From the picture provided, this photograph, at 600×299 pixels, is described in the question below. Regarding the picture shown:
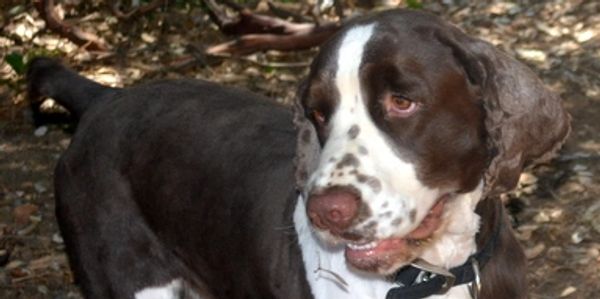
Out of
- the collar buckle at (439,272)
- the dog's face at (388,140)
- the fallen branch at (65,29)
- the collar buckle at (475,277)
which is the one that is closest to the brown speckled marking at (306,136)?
the dog's face at (388,140)

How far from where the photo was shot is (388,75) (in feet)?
13.5

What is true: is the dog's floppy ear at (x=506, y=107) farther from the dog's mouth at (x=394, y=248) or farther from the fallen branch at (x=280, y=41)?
the fallen branch at (x=280, y=41)

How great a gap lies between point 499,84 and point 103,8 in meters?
5.30

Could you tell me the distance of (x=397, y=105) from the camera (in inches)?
162

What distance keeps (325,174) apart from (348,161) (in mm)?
80

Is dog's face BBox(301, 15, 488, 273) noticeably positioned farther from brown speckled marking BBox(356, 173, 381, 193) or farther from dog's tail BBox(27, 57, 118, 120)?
dog's tail BBox(27, 57, 118, 120)

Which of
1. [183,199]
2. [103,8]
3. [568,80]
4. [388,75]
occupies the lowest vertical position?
[103,8]

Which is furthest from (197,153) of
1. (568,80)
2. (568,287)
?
(568,80)

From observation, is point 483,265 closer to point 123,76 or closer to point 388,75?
point 388,75

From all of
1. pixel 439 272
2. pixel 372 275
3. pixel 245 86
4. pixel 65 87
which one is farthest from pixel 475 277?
pixel 245 86

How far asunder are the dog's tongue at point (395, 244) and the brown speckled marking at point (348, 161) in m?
0.28

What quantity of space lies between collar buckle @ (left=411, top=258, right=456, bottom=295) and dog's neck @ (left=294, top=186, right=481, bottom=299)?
2cm

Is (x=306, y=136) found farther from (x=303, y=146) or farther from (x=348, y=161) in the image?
(x=348, y=161)

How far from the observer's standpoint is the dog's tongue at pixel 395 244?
422 cm
